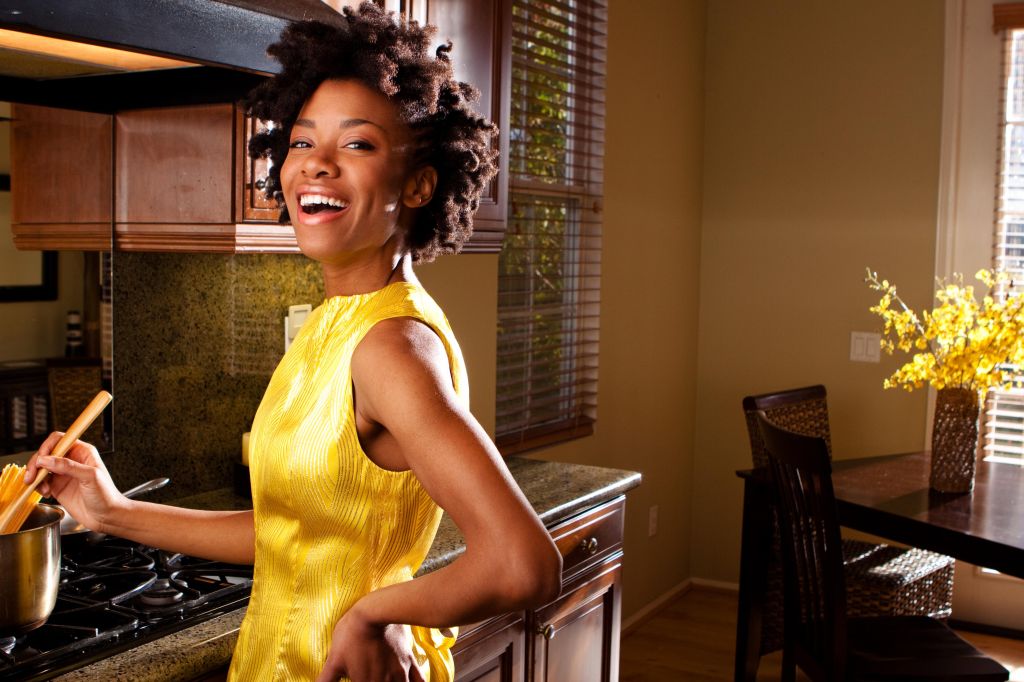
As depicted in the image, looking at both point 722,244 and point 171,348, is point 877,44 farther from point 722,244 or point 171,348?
point 171,348

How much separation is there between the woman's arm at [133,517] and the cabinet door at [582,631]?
109 cm

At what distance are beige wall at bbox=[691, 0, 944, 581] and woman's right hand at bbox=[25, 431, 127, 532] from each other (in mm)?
3591

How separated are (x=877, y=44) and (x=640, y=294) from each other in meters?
1.39

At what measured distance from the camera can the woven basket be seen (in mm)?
2975

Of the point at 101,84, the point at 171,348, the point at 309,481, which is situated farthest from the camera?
the point at 171,348

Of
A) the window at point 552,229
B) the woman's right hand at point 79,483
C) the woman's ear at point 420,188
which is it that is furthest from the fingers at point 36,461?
the window at point 552,229

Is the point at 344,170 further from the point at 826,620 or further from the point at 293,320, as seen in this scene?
the point at 826,620

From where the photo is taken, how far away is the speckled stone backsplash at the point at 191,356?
2.21m

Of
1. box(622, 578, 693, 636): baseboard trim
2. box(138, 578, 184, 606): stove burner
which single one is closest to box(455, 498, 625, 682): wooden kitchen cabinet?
box(138, 578, 184, 606): stove burner

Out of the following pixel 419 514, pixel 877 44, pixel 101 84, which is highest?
pixel 877 44

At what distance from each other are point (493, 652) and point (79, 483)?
1.06 meters

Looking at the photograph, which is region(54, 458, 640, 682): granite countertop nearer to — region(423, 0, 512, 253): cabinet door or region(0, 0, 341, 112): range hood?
region(423, 0, 512, 253): cabinet door

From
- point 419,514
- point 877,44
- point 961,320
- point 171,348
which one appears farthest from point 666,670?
point 419,514

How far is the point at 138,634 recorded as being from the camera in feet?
4.85
